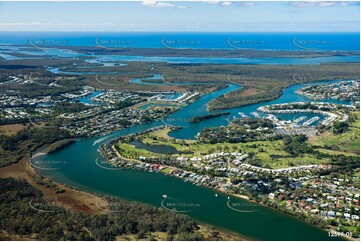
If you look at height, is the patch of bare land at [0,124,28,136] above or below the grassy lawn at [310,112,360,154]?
below

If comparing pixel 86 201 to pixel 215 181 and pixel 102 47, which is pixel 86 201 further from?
pixel 102 47

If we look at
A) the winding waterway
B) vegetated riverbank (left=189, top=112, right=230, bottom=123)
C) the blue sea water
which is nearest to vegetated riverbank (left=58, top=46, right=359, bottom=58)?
the blue sea water

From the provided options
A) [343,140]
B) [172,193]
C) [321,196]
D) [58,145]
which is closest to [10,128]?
[58,145]

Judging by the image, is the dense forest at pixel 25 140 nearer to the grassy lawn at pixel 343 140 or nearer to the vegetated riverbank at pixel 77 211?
the vegetated riverbank at pixel 77 211

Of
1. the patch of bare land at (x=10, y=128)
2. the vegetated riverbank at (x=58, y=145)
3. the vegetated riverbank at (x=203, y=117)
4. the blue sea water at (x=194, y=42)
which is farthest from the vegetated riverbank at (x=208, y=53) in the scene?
the vegetated riverbank at (x=58, y=145)

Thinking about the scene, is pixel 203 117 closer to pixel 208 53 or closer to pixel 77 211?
pixel 77 211

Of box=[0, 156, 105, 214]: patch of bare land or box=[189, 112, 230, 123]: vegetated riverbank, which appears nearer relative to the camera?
box=[0, 156, 105, 214]: patch of bare land

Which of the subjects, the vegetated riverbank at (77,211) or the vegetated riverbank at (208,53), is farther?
the vegetated riverbank at (208,53)

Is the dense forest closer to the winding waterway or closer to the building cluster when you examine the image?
the winding waterway
